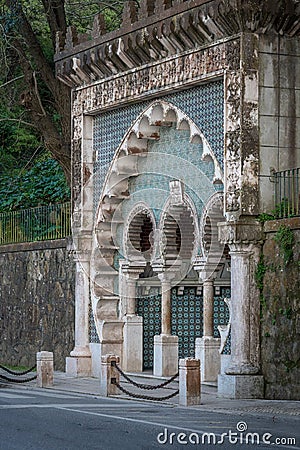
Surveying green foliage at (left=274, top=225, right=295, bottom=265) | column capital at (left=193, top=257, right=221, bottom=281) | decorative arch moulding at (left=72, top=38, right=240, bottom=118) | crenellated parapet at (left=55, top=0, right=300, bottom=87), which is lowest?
column capital at (left=193, top=257, right=221, bottom=281)

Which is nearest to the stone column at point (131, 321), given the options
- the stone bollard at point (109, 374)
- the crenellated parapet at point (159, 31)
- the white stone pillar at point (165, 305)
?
the white stone pillar at point (165, 305)

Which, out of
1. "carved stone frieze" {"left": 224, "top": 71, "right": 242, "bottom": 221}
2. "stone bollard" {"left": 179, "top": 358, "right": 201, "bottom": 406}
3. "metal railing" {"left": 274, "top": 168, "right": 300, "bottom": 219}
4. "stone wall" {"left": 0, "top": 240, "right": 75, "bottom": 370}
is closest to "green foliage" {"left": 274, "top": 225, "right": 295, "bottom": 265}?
"metal railing" {"left": 274, "top": 168, "right": 300, "bottom": 219}

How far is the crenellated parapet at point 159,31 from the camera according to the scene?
19234mm

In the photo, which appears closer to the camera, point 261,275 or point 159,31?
point 261,275

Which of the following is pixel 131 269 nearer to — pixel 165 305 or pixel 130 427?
pixel 165 305

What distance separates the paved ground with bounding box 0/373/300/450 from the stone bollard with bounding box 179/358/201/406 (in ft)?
0.68

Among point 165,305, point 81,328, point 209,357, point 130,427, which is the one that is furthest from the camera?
point 81,328

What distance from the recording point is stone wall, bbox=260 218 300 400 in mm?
18547

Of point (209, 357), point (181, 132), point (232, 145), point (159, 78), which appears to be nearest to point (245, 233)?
point (232, 145)

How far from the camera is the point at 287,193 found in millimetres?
19609

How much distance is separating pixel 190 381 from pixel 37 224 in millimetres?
10848

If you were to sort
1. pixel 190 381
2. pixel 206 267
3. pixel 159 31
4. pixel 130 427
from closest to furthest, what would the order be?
pixel 130 427, pixel 190 381, pixel 159 31, pixel 206 267

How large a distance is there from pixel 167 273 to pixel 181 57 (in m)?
4.08

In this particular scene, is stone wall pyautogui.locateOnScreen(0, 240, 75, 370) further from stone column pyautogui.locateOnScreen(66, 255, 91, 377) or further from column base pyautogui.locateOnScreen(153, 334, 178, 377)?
column base pyautogui.locateOnScreen(153, 334, 178, 377)
